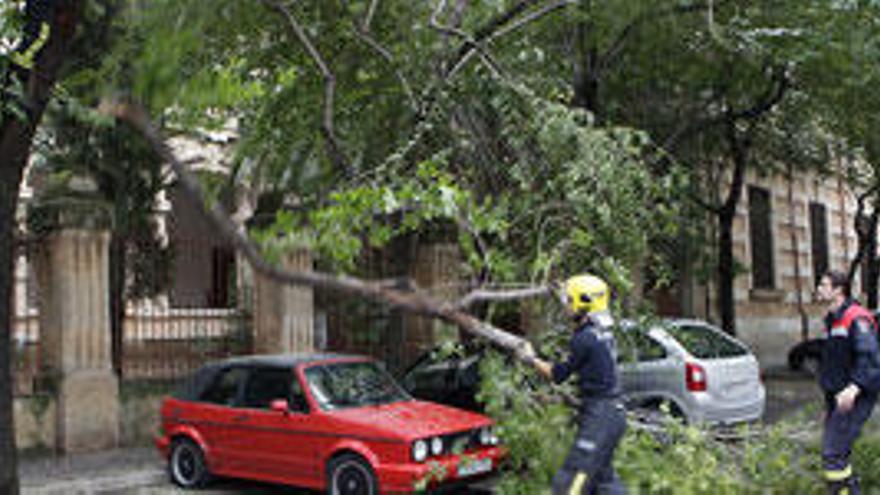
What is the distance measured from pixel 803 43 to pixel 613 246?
248 inches

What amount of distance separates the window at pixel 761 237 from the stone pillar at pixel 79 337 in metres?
18.2

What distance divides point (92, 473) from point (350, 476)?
12.6 ft

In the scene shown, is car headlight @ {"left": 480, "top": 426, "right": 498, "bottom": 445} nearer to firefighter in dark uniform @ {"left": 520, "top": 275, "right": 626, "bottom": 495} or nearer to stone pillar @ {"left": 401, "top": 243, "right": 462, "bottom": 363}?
firefighter in dark uniform @ {"left": 520, "top": 275, "right": 626, "bottom": 495}

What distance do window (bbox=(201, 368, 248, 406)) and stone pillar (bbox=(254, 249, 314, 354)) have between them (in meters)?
3.74

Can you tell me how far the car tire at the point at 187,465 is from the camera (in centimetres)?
939

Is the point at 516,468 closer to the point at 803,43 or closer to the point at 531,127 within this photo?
the point at 531,127

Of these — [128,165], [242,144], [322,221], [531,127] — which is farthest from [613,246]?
[128,165]

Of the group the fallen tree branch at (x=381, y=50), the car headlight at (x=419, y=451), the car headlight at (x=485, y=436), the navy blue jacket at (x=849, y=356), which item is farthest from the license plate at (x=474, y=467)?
the fallen tree branch at (x=381, y=50)

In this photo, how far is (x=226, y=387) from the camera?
373 inches

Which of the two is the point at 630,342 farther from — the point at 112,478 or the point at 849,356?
the point at 112,478

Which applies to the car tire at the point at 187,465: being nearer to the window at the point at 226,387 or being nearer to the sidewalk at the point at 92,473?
the sidewalk at the point at 92,473

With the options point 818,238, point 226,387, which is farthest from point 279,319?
point 818,238

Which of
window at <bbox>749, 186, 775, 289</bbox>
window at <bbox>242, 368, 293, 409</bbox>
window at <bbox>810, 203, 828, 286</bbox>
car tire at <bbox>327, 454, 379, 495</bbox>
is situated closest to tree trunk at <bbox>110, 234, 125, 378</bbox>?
window at <bbox>242, 368, 293, 409</bbox>

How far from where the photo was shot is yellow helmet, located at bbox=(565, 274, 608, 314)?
5.53 meters
